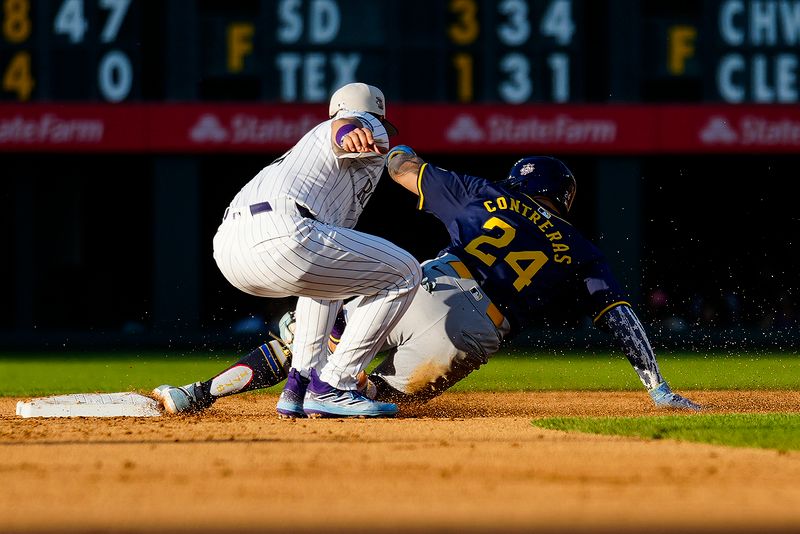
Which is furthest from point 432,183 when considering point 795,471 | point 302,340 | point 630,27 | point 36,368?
point 630,27

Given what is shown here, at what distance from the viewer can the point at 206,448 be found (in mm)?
5141

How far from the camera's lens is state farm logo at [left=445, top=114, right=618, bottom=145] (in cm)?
2114

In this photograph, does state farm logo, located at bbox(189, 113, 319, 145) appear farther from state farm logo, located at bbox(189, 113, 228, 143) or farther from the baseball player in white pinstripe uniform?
the baseball player in white pinstripe uniform

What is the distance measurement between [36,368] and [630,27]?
41.0 feet

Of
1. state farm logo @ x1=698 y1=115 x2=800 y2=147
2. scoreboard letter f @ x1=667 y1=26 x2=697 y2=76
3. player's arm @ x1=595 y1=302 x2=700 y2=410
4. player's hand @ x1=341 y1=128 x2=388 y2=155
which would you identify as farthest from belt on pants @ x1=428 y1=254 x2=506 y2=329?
state farm logo @ x1=698 y1=115 x2=800 y2=147

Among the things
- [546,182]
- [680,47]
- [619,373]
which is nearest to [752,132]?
[680,47]

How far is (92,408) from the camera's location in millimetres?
6707

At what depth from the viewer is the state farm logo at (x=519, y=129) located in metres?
21.1

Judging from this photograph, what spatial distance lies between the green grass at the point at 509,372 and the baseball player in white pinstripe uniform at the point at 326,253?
2841mm

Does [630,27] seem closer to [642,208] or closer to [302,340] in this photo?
[642,208]

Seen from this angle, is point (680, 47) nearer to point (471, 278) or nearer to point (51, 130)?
point (51, 130)

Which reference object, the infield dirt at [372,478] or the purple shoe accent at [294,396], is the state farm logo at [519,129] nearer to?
the infield dirt at [372,478]

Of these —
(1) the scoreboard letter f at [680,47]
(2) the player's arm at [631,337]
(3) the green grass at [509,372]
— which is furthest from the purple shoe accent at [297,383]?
(1) the scoreboard letter f at [680,47]

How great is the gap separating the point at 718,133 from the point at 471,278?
51.8 ft
